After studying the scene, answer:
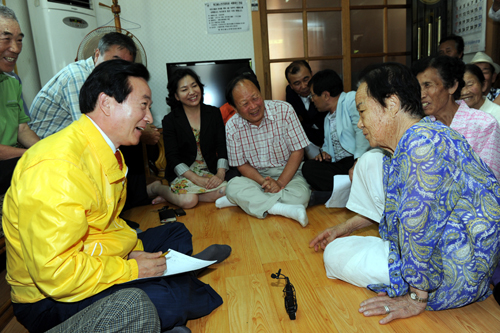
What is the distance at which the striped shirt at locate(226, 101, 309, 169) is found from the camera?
274 cm

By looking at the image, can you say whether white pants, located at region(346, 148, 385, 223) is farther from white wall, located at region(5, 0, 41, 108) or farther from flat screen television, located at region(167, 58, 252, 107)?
white wall, located at region(5, 0, 41, 108)

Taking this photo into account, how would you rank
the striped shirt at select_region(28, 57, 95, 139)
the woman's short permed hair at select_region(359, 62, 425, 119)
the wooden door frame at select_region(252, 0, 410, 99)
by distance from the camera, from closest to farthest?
the woman's short permed hair at select_region(359, 62, 425, 119) < the striped shirt at select_region(28, 57, 95, 139) < the wooden door frame at select_region(252, 0, 410, 99)

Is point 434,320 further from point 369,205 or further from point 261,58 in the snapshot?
point 261,58

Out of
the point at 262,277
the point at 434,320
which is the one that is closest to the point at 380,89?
the point at 434,320

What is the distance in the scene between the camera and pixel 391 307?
129 centimetres

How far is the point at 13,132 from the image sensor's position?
2.13m

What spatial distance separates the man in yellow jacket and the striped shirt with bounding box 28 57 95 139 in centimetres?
131

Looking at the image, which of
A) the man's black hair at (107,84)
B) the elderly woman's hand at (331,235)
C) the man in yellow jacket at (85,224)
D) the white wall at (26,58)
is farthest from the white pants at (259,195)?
the white wall at (26,58)

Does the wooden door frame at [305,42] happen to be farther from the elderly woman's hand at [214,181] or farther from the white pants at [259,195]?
the white pants at [259,195]

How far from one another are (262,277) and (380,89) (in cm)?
101

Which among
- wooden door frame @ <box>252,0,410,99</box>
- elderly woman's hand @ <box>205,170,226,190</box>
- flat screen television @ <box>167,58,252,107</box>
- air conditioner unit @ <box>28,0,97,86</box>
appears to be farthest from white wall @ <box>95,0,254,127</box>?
elderly woman's hand @ <box>205,170,226,190</box>

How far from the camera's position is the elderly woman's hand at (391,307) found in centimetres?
126

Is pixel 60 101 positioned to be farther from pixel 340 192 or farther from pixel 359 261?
pixel 359 261

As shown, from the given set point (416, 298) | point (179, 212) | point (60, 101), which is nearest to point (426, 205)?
point (416, 298)
